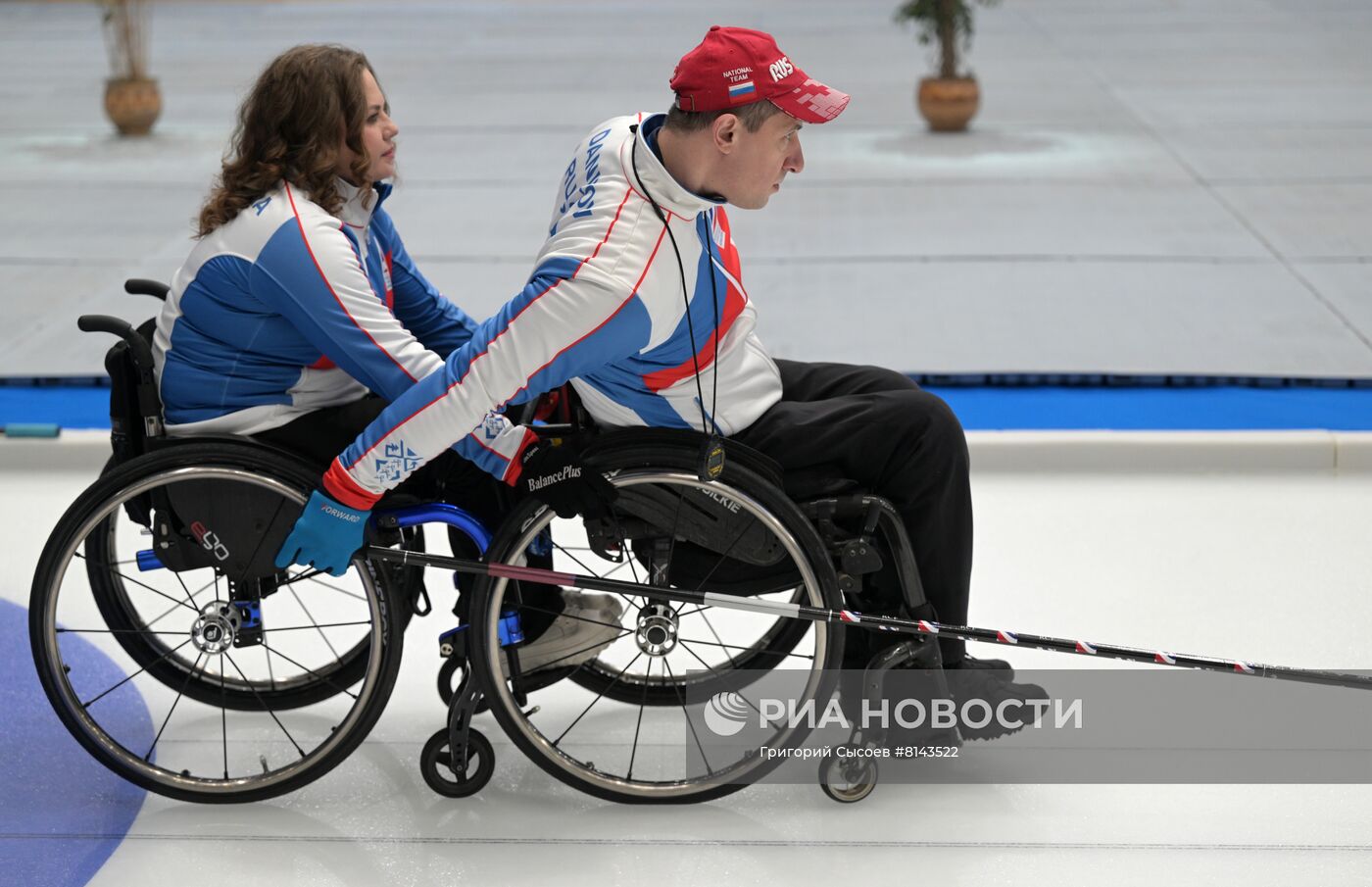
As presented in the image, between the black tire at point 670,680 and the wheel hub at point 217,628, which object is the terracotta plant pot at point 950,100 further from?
the wheel hub at point 217,628

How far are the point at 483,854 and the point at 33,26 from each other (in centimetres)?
1190

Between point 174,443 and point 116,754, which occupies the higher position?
point 174,443

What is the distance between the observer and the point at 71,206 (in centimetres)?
629

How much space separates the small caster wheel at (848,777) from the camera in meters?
2.35

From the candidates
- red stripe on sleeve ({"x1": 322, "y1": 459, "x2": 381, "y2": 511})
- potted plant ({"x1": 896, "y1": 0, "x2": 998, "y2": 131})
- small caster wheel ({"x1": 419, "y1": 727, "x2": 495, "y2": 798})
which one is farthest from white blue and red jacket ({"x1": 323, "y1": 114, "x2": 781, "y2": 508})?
potted plant ({"x1": 896, "y1": 0, "x2": 998, "y2": 131})

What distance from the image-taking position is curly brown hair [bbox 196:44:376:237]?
7.30 feet

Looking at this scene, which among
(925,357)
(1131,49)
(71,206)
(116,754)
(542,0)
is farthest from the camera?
(542,0)

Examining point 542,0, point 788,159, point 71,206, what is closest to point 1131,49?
point 542,0

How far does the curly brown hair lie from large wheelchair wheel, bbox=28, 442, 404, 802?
0.41 metres

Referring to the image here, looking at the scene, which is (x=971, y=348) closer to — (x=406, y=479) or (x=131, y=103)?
(x=406, y=479)

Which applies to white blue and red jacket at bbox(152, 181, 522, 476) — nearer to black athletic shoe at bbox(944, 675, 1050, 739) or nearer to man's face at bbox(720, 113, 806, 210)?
man's face at bbox(720, 113, 806, 210)

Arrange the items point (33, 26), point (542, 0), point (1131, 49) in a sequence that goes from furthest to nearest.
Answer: point (542, 0), point (33, 26), point (1131, 49)

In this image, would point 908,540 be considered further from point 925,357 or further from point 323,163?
point 925,357

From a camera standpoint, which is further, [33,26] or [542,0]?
[542,0]
